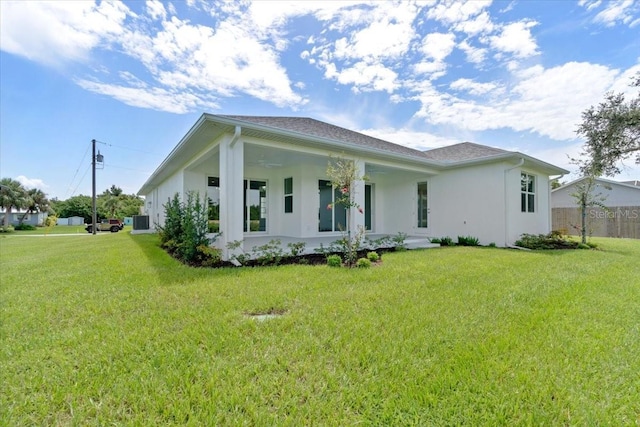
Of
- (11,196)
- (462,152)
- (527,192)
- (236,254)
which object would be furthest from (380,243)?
(11,196)

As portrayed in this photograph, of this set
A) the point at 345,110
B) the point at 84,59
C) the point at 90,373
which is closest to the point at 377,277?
the point at 90,373

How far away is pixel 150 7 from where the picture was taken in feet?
24.7

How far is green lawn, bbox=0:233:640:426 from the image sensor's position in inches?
76.9

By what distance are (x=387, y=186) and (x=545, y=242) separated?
20.4ft

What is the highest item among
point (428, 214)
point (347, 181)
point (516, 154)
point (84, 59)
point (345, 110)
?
point (84, 59)

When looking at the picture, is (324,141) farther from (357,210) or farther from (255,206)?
(255,206)

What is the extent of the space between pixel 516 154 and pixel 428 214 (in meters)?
3.73

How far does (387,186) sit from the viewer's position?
13.2 m

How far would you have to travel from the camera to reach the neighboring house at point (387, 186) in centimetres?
917

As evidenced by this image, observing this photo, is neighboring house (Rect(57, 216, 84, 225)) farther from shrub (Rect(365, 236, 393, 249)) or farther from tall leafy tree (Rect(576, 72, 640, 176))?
tall leafy tree (Rect(576, 72, 640, 176))

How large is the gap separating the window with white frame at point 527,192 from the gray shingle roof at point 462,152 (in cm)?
142

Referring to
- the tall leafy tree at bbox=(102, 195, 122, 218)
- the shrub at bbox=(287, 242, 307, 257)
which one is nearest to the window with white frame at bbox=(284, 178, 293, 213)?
the shrub at bbox=(287, 242, 307, 257)

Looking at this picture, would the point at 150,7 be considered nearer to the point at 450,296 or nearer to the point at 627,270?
the point at 450,296

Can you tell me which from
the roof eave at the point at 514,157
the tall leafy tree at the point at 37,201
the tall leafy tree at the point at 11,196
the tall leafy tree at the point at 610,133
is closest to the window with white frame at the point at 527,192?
the roof eave at the point at 514,157
